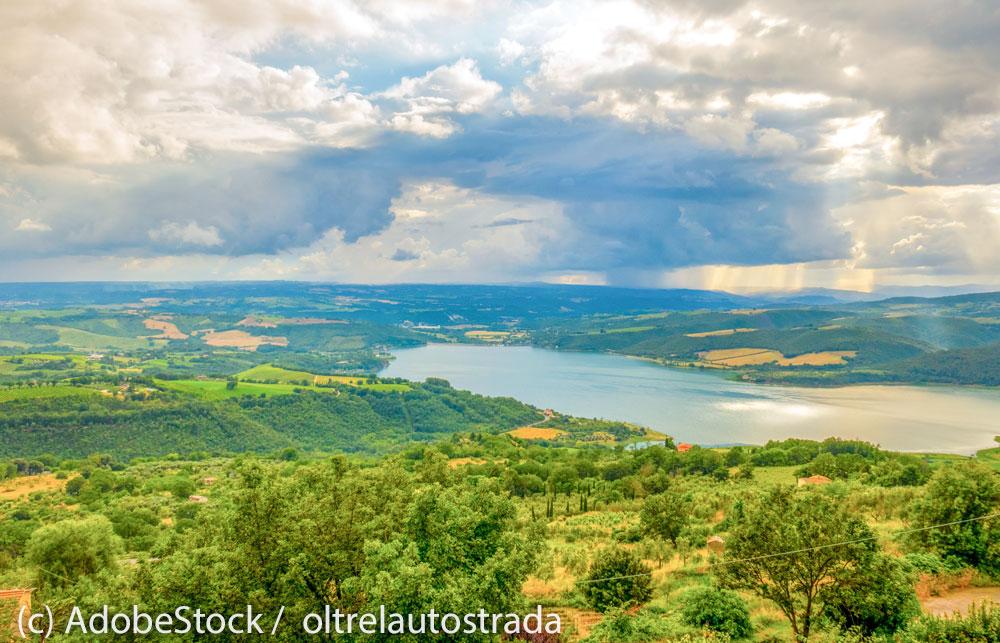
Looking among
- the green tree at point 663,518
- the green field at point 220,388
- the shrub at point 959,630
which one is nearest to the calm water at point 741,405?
the green field at point 220,388

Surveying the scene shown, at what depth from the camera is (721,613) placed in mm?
14062

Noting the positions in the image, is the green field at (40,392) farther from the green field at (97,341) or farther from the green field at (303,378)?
the green field at (97,341)

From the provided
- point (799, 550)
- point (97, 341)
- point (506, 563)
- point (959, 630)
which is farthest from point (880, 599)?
point (97, 341)

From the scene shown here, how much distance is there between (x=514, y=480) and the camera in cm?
4484

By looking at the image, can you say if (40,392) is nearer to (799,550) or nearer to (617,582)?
(617,582)

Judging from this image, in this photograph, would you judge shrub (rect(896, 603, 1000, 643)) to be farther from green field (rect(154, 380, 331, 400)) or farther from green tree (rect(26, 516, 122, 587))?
green field (rect(154, 380, 331, 400))

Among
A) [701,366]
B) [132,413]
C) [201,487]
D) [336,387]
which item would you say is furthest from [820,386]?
[132,413]

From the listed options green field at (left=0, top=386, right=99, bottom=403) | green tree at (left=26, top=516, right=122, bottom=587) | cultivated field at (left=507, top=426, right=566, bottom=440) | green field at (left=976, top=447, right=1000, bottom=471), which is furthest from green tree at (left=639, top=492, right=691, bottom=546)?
green field at (left=0, top=386, right=99, bottom=403)

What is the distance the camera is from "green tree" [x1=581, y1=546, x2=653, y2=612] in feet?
56.8

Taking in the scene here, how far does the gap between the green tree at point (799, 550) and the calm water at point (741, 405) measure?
241 ft

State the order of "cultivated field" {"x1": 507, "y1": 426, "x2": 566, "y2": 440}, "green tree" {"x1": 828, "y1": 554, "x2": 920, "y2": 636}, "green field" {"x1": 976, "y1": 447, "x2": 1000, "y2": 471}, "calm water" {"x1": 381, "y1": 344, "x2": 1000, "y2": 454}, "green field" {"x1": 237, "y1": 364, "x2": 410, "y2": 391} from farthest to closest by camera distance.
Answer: "green field" {"x1": 237, "y1": 364, "x2": 410, "y2": 391}
"cultivated field" {"x1": 507, "y1": 426, "x2": 566, "y2": 440}
"calm water" {"x1": 381, "y1": 344, "x2": 1000, "y2": 454}
"green field" {"x1": 976, "y1": 447, "x2": 1000, "y2": 471}
"green tree" {"x1": 828, "y1": 554, "x2": 920, "y2": 636}

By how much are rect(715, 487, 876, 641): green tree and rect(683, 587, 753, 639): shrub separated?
1111 millimetres

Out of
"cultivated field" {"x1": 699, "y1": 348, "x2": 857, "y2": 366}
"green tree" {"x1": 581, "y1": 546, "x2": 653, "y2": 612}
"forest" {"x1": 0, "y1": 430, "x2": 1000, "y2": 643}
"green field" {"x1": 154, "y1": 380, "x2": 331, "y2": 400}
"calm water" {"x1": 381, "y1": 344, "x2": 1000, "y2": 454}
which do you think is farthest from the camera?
"cultivated field" {"x1": 699, "y1": 348, "x2": 857, "y2": 366}

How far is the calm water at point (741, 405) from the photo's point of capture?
278 ft
